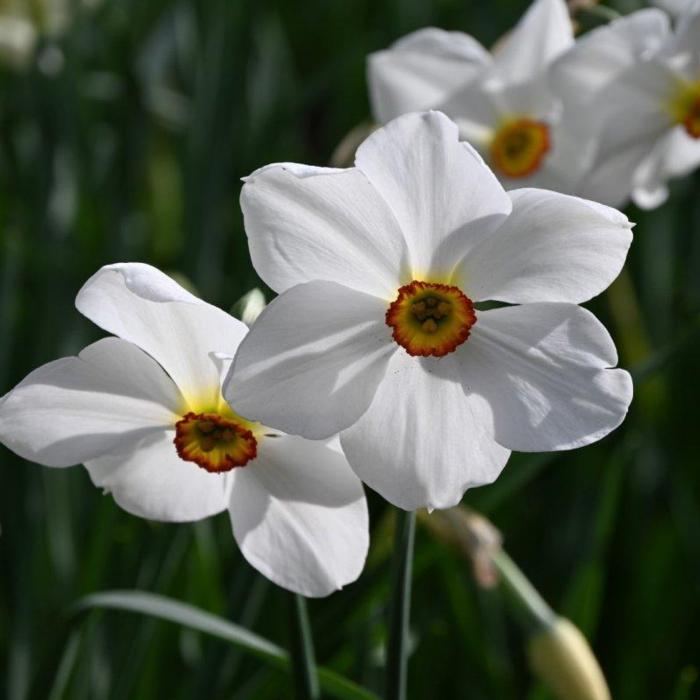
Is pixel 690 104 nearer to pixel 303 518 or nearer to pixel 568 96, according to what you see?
pixel 568 96

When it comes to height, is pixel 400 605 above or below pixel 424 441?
below

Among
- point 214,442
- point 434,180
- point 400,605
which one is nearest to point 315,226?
point 434,180

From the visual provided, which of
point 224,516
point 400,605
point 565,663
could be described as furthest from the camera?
point 224,516

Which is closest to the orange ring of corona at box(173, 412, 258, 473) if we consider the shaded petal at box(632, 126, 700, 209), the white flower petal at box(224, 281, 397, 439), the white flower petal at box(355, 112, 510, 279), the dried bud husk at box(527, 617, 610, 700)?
the white flower petal at box(224, 281, 397, 439)

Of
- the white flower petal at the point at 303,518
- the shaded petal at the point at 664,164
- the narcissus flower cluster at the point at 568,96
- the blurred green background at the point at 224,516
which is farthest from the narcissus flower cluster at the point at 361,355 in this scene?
the shaded petal at the point at 664,164

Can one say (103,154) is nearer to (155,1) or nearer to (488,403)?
(155,1)

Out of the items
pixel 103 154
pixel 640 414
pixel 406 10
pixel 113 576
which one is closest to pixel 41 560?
pixel 113 576

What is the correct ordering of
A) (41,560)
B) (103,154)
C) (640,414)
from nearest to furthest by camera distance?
(41,560) → (640,414) → (103,154)

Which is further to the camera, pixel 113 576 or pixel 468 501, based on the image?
pixel 113 576
